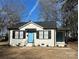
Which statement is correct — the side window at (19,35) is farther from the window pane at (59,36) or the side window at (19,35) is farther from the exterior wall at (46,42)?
the window pane at (59,36)

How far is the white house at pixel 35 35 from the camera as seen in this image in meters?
22.0

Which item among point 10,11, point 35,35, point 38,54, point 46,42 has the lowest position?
point 38,54

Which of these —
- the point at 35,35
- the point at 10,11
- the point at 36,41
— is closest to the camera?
the point at 36,41

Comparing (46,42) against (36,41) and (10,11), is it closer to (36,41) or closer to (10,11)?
(36,41)

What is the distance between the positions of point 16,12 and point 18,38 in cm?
1294

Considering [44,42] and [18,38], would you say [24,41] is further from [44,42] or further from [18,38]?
[44,42]

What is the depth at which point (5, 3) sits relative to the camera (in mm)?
33938

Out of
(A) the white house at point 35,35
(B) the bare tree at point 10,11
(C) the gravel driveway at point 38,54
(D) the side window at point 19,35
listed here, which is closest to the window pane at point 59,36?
(A) the white house at point 35,35

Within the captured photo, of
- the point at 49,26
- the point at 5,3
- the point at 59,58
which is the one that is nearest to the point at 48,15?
the point at 5,3

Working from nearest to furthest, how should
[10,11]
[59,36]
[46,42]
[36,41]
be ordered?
[46,42] < [36,41] < [59,36] < [10,11]

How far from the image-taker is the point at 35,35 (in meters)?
22.3

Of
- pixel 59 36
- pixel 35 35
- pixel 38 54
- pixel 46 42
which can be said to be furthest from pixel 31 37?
pixel 38 54

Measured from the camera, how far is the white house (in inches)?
865

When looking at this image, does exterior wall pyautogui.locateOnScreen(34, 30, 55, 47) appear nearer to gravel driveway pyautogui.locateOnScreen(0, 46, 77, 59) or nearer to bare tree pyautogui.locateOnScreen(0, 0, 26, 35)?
gravel driveway pyautogui.locateOnScreen(0, 46, 77, 59)
